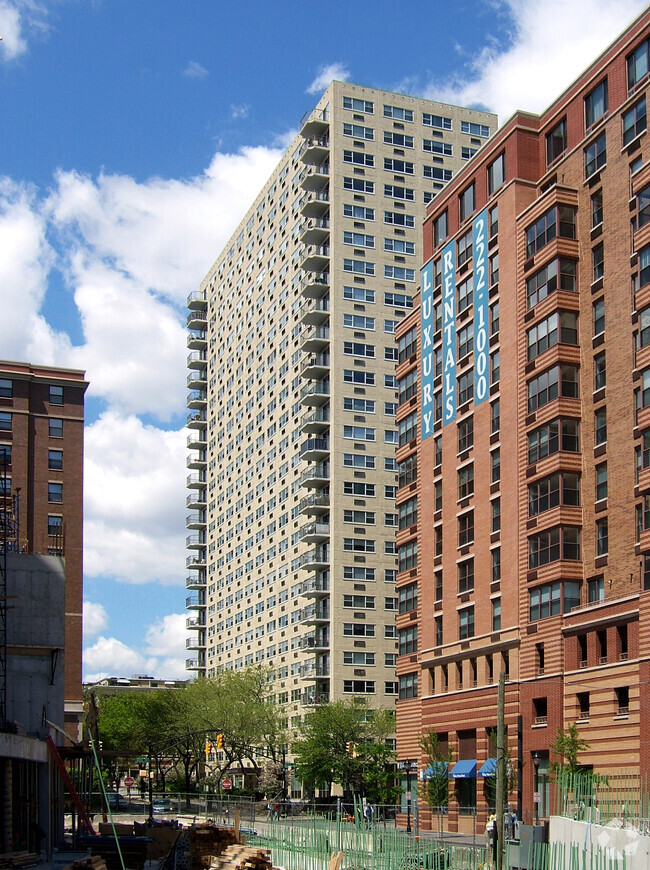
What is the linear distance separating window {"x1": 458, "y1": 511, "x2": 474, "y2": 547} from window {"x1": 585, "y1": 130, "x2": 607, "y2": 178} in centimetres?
Answer: 2243

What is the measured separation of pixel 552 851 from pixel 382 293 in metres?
99.9

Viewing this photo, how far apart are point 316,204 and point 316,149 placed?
18.9 feet

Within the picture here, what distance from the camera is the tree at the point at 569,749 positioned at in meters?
60.6

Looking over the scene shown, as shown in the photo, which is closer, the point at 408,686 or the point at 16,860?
the point at 16,860

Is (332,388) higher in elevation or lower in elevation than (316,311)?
lower

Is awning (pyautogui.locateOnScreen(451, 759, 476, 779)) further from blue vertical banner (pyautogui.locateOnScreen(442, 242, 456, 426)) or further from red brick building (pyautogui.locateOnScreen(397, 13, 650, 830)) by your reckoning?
blue vertical banner (pyautogui.locateOnScreen(442, 242, 456, 426))

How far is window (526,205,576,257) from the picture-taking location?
68.8 m

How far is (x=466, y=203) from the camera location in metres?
82.6

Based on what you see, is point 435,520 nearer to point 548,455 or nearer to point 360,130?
point 548,455

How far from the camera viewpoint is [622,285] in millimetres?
64062

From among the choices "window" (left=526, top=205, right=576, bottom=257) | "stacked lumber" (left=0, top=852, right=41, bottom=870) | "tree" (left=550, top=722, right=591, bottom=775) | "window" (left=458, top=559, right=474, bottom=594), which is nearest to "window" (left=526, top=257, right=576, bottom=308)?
"window" (left=526, top=205, right=576, bottom=257)

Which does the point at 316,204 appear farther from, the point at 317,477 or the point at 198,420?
the point at 198,420

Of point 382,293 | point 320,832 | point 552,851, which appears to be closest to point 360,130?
point 382,293

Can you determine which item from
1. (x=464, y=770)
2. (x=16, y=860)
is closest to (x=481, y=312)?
(x=464, y=770)
